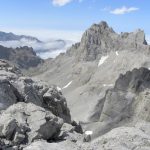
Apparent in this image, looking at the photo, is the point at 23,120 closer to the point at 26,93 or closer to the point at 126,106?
the point at 26,93

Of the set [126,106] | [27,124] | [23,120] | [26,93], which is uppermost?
[26,93]

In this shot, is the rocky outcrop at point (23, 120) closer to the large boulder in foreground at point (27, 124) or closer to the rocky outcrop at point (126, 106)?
the large boulder in foreground at point (27, 124)

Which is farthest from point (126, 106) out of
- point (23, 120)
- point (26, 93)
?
point (23, 120)

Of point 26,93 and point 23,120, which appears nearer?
point 23,120

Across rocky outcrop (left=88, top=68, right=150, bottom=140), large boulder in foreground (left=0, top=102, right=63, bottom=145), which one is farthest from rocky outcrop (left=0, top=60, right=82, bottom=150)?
rocky outcrop (left=88, top=68, right=150, bottom=140)

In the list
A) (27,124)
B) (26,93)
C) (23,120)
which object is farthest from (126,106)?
(27,124)

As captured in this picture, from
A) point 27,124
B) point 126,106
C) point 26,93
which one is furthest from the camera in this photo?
point 126,106

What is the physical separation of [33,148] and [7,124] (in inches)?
107

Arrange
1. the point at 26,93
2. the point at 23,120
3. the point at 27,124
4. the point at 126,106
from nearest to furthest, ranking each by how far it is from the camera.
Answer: the point at 27,124 → the point at 23,120 → the point at 26,93 → the point at 126,106

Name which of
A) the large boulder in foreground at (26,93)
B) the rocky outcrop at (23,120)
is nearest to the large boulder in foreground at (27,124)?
the rocky outcrop at (23,120)

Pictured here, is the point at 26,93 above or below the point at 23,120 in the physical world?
above

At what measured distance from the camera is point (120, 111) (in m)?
176

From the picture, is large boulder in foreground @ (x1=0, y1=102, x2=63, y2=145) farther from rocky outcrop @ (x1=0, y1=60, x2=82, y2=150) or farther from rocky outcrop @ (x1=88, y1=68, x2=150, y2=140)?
rocky outcrop @ (x1=88, y1=68, x2=150, y2=140)

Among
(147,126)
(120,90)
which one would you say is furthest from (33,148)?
(120,90)
